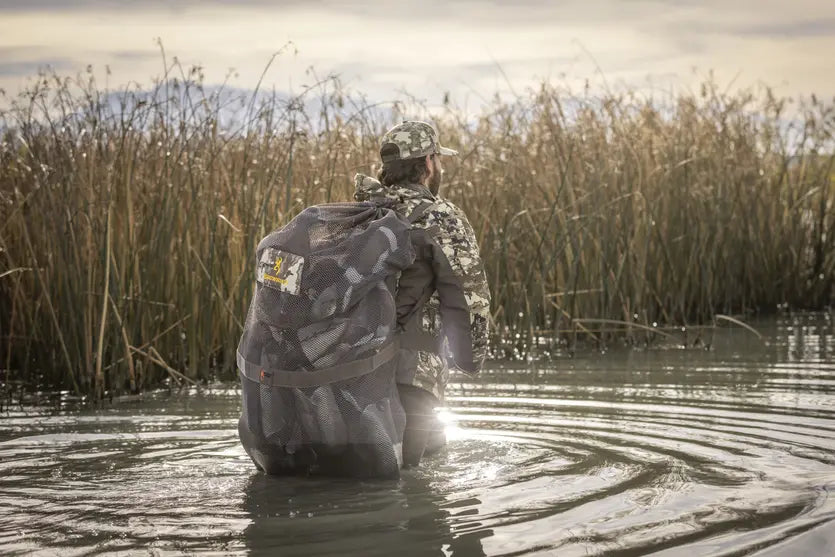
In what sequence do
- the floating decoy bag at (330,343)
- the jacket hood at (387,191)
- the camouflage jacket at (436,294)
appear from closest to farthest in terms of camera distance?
the floating decoy bag at (330,343) < the camouflage jacket at (436,294) < the jacket hood at (387,191)

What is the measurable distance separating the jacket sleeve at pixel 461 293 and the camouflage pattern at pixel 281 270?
0.63m

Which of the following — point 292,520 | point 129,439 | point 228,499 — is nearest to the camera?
point 292,520

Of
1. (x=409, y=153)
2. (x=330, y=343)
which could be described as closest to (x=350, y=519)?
(x=330, y=343)

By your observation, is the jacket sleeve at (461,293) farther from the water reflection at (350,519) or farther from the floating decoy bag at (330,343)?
the water reflection at (350,519)

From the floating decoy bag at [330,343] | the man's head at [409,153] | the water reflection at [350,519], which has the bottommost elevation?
the water reflection at [350,519]

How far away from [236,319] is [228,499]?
3.30 meters

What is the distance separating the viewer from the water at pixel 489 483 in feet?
15.4

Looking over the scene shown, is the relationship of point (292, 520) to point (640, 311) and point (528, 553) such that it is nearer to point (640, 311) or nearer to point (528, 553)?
point (528, 553)

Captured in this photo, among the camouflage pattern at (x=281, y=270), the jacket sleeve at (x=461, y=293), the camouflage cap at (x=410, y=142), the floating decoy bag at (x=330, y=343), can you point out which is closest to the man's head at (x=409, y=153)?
the camouflage cap at (x=410, y=142)

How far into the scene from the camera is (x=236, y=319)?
8.59 m

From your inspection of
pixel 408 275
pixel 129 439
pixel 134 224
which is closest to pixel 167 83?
pixel 134 224

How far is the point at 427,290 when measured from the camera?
5.83 m

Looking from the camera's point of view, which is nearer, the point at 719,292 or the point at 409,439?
the point at 409,439

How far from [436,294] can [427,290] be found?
0.08 metres
